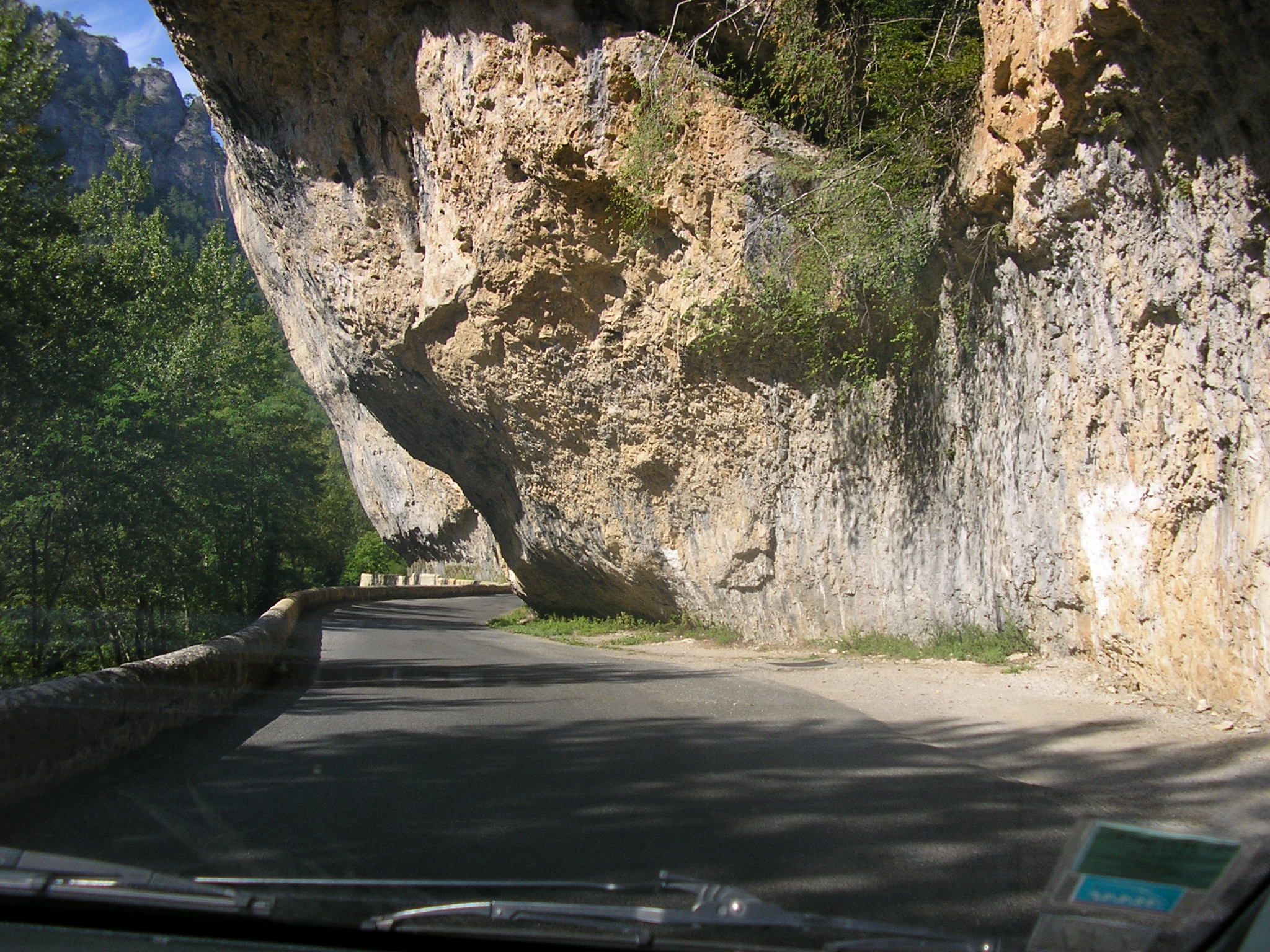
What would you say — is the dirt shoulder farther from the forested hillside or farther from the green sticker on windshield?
the forested hillside

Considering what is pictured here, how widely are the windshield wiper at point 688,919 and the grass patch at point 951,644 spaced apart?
8.14 m

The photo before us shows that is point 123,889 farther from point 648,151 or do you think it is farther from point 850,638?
point 648,151

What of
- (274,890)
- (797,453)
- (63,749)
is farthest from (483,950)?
(797,453)

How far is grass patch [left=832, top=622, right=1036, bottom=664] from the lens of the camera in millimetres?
10430

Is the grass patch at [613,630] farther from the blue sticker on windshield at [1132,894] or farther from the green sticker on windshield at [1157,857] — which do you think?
the blue sticker on windshield at [1132,894]

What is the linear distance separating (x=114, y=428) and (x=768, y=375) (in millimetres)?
14535

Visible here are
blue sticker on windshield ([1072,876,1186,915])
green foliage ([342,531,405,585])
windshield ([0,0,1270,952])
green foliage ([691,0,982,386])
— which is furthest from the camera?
green foliage ([342,531,405,585])

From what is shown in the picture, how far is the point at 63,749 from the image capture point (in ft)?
18.4

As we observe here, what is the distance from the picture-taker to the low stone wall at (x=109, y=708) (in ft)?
17.0

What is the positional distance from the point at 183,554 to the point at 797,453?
17014 millimetres

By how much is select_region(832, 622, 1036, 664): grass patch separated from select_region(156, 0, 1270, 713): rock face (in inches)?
9.9

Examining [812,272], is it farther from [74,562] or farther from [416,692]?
[74,562]

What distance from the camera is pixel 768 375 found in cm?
1448

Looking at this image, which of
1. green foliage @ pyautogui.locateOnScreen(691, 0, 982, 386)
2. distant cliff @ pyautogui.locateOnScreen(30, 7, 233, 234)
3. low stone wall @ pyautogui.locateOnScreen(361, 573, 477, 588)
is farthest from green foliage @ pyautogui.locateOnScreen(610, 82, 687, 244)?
distant cliff @ pyautogui.locateOnScreen(30, 7, 233, 234)
